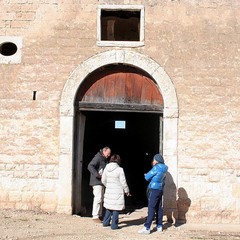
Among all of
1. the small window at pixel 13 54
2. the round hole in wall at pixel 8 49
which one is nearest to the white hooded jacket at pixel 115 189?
the small window at pixel 13 54

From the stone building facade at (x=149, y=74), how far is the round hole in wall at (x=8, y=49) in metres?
0.12

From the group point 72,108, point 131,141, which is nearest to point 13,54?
point 72,108

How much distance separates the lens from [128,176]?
14336mm

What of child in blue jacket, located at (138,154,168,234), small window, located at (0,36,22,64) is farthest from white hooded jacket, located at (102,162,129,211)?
small window, located at (0,36,22,64)

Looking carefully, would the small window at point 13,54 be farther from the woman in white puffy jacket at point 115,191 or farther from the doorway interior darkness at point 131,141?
the doorway interior darkness at point 131,141

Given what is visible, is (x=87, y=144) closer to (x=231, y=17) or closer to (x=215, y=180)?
(x=215, y=180)

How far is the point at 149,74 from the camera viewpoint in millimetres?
8352

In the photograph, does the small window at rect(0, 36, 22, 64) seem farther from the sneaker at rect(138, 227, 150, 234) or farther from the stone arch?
the sneaker at rect(138, 227, 150, 234)

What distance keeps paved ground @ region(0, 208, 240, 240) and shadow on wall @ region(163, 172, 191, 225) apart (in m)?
0.27

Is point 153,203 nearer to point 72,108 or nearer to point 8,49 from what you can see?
point 72,108

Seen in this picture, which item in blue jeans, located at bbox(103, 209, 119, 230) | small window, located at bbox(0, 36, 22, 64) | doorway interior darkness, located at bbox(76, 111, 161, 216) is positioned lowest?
blue jeans, located at bbox(103, 209, 119, 230)

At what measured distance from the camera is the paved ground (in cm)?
651

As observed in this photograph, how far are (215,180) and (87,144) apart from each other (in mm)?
4572

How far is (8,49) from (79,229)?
13.5 feet
